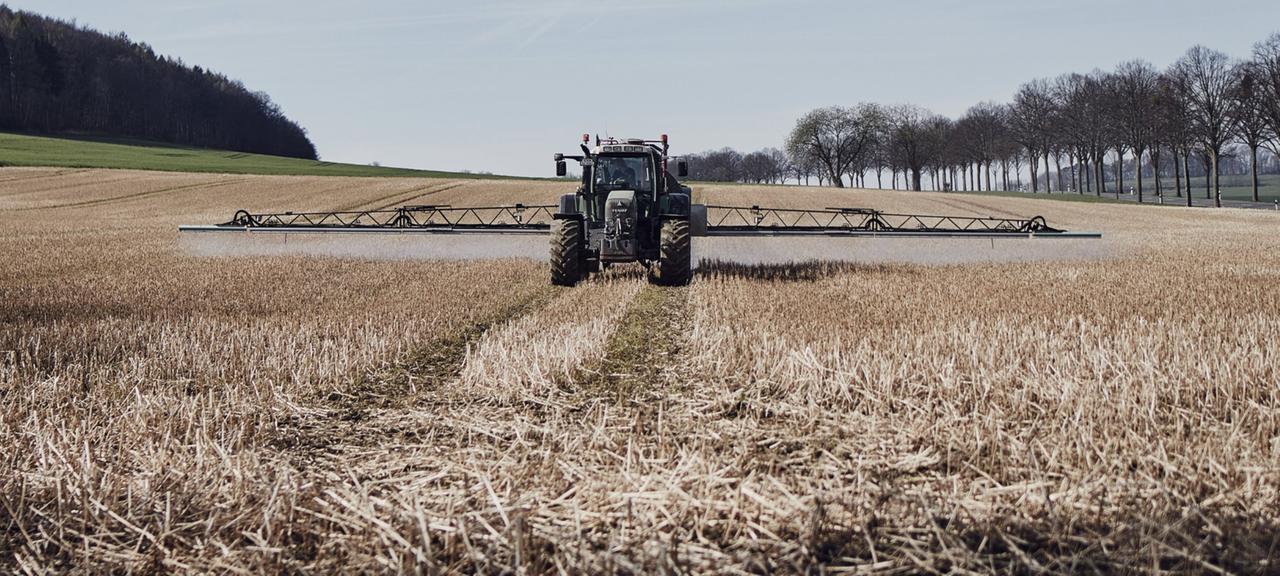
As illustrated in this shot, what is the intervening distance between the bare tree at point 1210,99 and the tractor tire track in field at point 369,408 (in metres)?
55.6

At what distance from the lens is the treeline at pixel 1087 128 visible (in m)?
51.0

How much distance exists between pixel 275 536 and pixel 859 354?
378 centimetres

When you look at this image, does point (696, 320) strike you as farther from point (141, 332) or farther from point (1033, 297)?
point (141, 332)

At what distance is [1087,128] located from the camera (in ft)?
214

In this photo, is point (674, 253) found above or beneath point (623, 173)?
beneath

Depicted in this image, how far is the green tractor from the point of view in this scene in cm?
1166

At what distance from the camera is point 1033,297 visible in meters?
9.21

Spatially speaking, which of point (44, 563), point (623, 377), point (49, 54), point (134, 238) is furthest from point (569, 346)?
point (49, 54)

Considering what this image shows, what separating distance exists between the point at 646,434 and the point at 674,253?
7.32 m

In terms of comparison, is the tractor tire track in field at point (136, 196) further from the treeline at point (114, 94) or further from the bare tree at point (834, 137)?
the treeline at point (114, 94)

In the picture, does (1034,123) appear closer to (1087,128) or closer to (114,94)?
(1087,128)

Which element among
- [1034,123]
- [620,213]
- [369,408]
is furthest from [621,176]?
[1034,123]

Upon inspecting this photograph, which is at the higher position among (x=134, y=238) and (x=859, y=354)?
(x=134, y=238)

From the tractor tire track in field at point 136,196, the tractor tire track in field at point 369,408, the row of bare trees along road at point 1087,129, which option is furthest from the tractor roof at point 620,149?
the row of bare trees along road at point 1087,129
